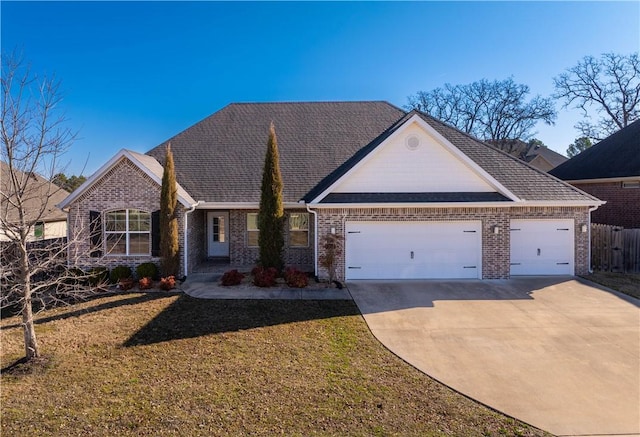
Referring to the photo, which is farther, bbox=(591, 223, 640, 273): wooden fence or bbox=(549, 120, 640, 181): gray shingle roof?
bbox=(549, 120, 640, 181): gray shingle roof

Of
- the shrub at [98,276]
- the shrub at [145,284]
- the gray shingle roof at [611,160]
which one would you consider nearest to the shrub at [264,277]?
the shrub at [145,284]

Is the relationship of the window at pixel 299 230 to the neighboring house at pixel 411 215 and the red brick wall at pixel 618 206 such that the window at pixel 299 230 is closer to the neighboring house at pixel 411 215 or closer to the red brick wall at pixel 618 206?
the neighboring house at pixel 411 215

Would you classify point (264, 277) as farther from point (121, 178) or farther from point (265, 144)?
point (265, 144)

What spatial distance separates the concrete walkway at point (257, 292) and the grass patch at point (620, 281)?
8307mm

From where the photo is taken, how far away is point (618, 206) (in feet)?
53.5

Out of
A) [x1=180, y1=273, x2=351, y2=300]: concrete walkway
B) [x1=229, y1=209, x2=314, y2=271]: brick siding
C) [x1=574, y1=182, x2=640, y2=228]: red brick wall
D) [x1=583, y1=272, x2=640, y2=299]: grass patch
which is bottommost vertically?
[x1=180, y1=273, x2=351, y2=300]: concrete walkway

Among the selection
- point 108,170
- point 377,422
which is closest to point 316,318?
point 377,422

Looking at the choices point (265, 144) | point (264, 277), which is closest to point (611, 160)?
point (265, 144)

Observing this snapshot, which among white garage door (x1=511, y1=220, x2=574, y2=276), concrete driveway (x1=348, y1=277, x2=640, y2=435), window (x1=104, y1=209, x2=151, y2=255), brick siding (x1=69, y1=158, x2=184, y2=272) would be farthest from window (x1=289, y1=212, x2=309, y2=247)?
white garage door (x1=511, y1=220, x2=574, y2=276)

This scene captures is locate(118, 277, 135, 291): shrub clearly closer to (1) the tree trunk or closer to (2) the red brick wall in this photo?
(1) the tree trunk

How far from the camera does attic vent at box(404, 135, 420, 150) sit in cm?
1198

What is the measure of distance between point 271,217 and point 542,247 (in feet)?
31.2

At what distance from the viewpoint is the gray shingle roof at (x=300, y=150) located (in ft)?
43.7

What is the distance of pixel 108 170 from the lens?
12.0m
